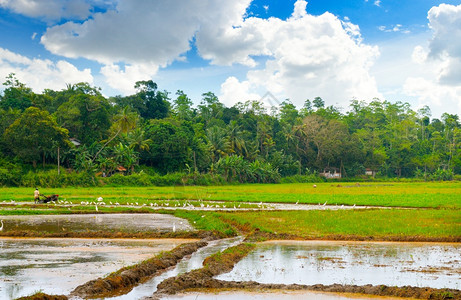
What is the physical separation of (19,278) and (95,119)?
5136cm

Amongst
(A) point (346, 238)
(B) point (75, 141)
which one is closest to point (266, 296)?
(A) point (346, 238)

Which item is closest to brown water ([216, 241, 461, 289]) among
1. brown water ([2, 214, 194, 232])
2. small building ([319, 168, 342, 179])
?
brown water ([2, 214, 194, 232])

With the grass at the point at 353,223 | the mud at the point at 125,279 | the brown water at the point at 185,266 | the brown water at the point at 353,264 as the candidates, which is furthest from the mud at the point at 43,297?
the grass at the point at 353,223

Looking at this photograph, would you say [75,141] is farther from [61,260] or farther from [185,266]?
[185,266]

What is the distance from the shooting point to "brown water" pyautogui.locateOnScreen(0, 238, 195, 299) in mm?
10617

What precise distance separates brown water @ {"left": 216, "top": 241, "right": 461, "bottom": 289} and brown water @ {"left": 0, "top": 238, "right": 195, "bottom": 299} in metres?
3.55

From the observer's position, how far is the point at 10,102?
216 feet

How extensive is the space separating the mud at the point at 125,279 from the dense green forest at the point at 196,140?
3991 cm

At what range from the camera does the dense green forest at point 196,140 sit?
53.6 meters

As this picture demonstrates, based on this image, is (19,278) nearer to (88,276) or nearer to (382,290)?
(88,276)

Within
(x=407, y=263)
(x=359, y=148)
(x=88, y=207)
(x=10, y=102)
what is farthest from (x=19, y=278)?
(x=359, y=148)

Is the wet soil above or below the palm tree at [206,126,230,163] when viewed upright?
below

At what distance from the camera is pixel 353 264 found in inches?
526

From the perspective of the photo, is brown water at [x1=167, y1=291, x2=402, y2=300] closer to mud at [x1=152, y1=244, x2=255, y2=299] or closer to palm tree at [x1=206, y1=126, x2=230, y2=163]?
mud at [x1=152, y1=244, x2=255, y2=299]
